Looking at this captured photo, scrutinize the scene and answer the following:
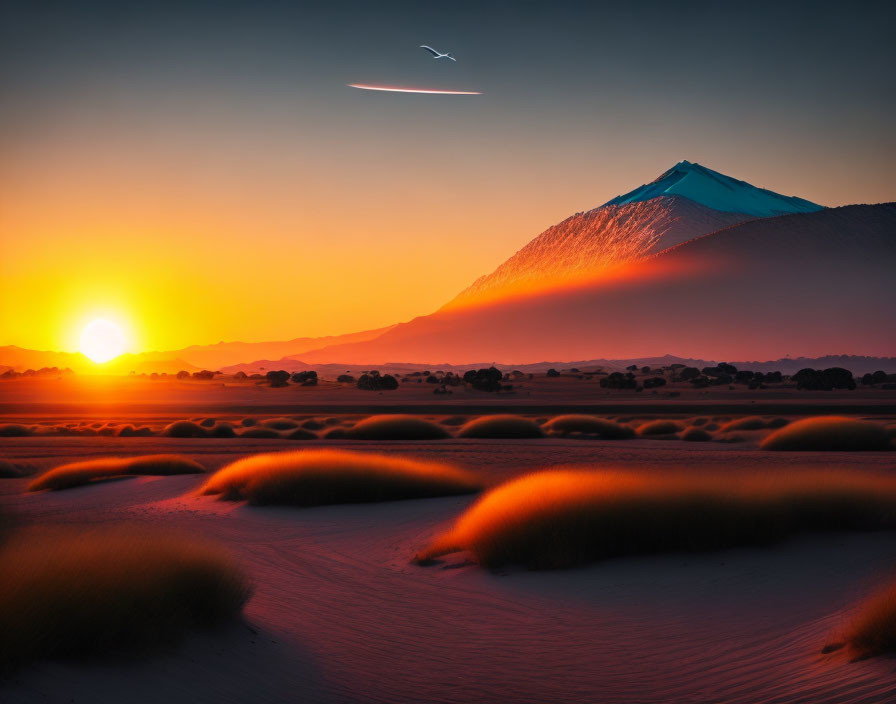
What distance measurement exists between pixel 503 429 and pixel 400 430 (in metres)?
4.64

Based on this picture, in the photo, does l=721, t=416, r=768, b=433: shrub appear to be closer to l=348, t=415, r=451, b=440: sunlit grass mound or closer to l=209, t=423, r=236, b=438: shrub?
l=348, t=415, r=451, b=440: sunlit grass mound

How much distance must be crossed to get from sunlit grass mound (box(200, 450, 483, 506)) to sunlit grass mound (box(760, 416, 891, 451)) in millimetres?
15799

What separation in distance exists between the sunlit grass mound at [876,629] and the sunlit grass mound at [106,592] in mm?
5602

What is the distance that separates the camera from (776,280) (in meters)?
178

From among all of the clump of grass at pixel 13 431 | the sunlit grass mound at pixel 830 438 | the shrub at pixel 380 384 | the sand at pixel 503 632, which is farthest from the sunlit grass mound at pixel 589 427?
the shrub at pixel 380 384

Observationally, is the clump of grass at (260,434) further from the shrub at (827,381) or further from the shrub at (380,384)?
the shrub at (827,381)

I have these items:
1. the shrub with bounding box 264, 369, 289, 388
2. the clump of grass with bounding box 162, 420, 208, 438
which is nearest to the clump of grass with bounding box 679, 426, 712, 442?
the clump of grass with bounding box 162, 420, 208, 438

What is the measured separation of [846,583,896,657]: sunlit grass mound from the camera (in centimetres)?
679

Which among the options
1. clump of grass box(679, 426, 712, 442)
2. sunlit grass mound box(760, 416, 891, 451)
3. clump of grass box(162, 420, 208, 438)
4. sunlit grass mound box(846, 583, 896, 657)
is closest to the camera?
sunlit grass mound box(846, 583, 896, 657)

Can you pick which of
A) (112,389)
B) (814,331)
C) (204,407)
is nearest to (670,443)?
(204,407)

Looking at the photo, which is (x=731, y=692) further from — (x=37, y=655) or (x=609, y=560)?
(x=37, y=655)

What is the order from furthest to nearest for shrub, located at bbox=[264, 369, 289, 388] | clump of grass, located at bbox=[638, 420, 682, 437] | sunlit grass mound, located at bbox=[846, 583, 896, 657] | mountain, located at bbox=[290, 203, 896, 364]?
mountain, located at bbox=[290, 203, 896, 364] → shrub, located at bbox=[264, 369, 289, 388] → clump of grass, located at bbox=[638, 420, 682, 437] → sunlit grass mound, located at bbox=[846, 583, 896, 657]

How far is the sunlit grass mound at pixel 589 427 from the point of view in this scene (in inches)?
1458

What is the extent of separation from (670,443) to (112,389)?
4009 inches
